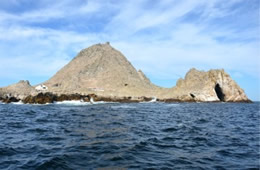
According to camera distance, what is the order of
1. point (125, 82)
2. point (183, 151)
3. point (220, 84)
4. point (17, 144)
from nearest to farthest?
1. point (183, 151)
2. point (17, 144)
3. point (220, 84)
4. point (125, 82)

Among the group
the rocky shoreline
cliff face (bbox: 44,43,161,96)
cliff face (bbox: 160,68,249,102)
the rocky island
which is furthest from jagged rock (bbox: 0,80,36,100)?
cliff face (bbox: 160,68,249,102)

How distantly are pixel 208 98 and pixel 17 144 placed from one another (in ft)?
369

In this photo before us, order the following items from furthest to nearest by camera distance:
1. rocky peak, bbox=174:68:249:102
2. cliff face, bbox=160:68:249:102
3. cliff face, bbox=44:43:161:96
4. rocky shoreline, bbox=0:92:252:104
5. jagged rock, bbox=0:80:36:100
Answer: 1. cliff face, bbox=44:43:161:96
2. jagged rock, bbox=0:80:36:100
3. rocky peak, bbox=174:68:249:102
4. cliff face, bbox=160:68:249:102
5. rocky shoreline, bbox=0:92:252:104

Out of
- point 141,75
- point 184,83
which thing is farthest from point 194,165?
point 141,75

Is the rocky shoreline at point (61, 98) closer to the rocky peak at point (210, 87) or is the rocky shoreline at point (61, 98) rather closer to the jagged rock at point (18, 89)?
the rocky peak at point (210, 87)

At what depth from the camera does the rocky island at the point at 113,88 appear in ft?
347

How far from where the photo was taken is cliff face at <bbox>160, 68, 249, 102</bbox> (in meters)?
117

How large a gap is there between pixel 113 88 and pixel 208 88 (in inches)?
1997

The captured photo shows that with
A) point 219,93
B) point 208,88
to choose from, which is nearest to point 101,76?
point 208,88

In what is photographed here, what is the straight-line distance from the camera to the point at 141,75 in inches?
6993

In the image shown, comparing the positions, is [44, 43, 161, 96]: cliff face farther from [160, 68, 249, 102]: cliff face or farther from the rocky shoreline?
[160, 68, 249, 102]: cliff face

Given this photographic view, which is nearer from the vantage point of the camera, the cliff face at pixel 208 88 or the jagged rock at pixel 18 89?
the cliff face at pixel 208 88

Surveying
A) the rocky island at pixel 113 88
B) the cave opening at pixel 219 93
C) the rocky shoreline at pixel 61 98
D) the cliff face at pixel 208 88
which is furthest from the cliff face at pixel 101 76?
the cave opening at pixel 219 93

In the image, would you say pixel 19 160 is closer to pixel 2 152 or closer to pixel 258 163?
pixel 2 152
